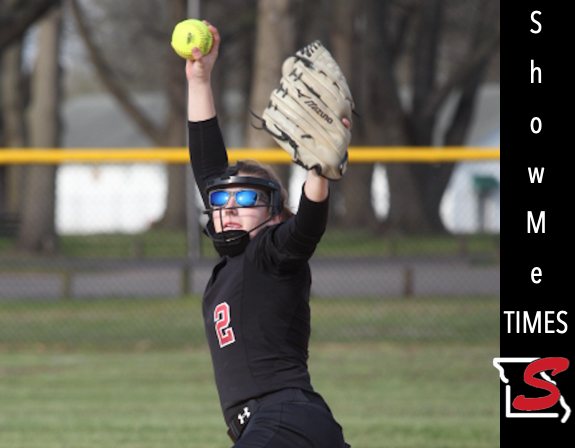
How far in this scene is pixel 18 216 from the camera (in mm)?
11422

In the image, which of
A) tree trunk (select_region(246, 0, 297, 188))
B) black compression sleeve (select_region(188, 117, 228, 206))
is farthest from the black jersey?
tree trunk (select_region(246, 0, 297, 188))

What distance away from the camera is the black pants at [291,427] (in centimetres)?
362

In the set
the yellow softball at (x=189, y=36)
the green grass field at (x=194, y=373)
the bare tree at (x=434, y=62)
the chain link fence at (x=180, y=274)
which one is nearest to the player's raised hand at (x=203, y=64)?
the yellow softball at (x=189, y=36)

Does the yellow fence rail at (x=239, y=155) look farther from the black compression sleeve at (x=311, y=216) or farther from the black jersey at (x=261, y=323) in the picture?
the black compression sleeve at (x=311, y=216)

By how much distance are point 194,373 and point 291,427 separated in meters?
5.92

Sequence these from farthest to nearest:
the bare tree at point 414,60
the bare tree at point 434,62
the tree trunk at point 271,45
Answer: the bare tree at point 434,62 < the bare tree at point 414,60 < the tree trunk at point 271,45

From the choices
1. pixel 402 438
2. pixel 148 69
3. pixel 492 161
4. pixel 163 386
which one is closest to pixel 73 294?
pixel 163 386

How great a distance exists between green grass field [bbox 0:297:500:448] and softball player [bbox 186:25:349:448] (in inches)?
105

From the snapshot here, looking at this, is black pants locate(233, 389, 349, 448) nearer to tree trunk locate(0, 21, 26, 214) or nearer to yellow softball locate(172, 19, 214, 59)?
yellow softball locate(172, 19, 214, 59)
